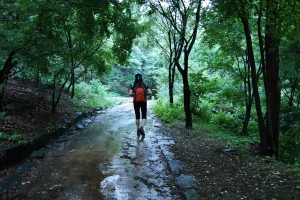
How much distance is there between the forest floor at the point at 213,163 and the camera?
12.2 ft

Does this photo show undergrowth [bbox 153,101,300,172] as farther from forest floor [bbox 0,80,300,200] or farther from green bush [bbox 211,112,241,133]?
forest floor [bbox 0,80,300,200]

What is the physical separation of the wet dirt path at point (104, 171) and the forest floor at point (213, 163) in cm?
54

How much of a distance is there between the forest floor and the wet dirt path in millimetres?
539

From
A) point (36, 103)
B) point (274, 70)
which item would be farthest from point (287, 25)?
point (36, 103)

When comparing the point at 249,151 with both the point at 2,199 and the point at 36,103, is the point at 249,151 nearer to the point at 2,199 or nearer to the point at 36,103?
the point at 2,199

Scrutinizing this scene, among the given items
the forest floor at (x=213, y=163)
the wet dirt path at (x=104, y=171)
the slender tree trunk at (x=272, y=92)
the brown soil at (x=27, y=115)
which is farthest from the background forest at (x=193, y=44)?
the wet dirt path at (x=104, y=171)

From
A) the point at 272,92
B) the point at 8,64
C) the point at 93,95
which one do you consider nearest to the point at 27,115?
the point at 8,64

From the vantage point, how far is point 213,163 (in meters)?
5.16

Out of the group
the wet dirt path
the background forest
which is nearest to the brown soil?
the background forest

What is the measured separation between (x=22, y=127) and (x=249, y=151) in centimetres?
595

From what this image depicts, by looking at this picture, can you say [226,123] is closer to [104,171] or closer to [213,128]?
[213,128]

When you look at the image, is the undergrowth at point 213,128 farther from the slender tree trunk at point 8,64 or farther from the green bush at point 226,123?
the slender tree trunk at point 8,64

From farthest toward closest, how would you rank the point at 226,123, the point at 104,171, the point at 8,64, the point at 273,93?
the point at 226,123 < the point at 8,64 < the point at 273,93 < the point at 104,171

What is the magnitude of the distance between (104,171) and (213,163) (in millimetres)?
2315
